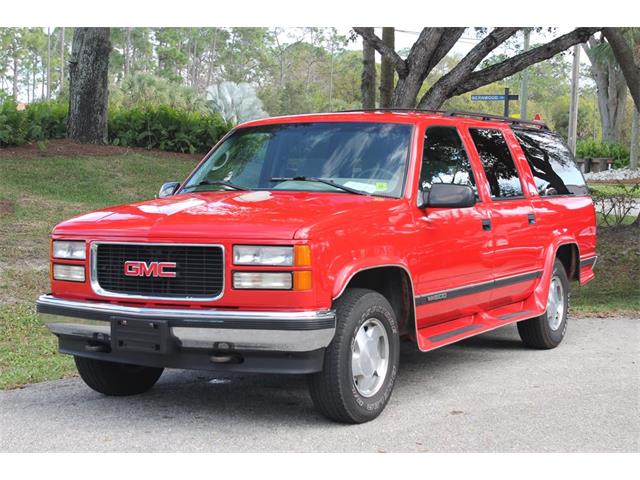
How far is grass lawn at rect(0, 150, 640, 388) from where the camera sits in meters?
8.16

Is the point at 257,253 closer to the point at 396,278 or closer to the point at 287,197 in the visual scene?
the point at 287,197

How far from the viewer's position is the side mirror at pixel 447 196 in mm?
6277

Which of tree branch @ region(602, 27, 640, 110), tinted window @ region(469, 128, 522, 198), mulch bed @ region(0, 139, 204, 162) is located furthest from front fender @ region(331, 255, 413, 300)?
mulch bed @ region(0, 139, 204, 162)

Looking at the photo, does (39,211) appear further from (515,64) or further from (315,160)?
(315,160)

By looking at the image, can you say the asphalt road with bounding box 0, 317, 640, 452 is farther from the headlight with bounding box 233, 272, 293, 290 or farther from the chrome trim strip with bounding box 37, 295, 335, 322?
the headlight with bounding box 233, 272, 293, 290

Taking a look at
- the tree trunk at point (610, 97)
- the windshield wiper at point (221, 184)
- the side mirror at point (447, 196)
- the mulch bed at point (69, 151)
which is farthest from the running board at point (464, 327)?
the tree trunk at point (610, 97)

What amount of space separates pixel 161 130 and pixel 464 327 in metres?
15.8

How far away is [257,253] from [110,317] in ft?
3.37

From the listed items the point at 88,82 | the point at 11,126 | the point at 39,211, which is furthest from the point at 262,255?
the point at 88,82

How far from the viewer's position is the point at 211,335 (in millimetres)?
5191

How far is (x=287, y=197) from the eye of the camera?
6066mm

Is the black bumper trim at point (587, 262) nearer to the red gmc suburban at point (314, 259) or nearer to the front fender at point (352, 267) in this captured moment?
the red gmc suburban at point (314, 259)

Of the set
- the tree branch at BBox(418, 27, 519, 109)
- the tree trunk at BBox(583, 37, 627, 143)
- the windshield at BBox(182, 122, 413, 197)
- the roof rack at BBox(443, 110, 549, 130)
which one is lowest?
the windshield at BBox(182, 122, 413, 197)

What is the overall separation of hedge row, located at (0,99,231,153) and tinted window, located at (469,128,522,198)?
14.2 m
